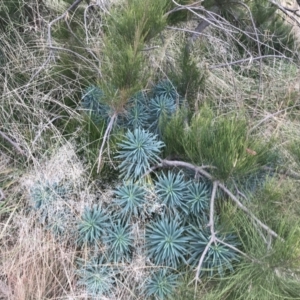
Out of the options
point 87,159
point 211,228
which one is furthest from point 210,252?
point 87,159

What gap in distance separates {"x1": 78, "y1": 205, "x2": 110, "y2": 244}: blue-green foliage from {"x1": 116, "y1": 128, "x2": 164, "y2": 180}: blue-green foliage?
0.10 metres

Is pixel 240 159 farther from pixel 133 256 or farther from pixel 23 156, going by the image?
pixel 23 156

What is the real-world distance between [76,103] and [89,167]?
0.76 feet

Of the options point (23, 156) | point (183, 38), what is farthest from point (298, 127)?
point (23, 156)

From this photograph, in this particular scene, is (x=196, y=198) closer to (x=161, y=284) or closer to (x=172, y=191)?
(x=172, y=191)

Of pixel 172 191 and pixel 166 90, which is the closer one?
pixel 172 191

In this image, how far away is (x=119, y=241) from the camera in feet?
3.18

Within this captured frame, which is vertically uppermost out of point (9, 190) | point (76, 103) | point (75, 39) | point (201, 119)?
point (201, 119)

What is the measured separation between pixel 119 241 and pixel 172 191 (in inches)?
5.9

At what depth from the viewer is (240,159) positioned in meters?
0.91

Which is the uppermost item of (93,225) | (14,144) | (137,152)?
(137,152)

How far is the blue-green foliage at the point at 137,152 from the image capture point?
3.29 ft

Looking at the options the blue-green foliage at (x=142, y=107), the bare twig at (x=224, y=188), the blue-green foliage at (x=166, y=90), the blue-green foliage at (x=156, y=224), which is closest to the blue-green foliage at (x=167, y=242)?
the blue-green foliage at (x=156, y=224)

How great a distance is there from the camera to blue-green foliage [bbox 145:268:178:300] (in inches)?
37.2
